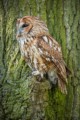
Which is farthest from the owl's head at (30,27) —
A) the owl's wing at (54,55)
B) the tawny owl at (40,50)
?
the owl's wing at (54,55)

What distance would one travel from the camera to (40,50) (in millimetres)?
6699

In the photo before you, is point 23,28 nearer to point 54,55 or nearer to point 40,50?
point 40,50

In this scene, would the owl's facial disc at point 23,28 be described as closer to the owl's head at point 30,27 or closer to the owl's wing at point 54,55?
the owl's head at point 30,27

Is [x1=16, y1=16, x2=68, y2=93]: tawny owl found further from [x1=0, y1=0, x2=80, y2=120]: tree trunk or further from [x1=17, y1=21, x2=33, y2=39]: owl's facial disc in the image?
[x1=0, y1=0, x2=80, y2=120]: tree trunk

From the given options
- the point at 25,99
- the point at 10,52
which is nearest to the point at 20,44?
the point at 10,52

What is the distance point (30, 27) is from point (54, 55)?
1.64ft

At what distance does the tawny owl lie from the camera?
6695 millimetres

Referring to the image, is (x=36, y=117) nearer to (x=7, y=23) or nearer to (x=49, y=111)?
(x=49, y=111)

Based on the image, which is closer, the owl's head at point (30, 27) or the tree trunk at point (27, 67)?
the tree trunk at point (27, 67)

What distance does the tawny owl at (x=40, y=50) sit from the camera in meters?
6.70

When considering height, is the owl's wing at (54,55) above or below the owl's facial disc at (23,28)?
below

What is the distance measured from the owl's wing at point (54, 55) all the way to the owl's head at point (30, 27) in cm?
14

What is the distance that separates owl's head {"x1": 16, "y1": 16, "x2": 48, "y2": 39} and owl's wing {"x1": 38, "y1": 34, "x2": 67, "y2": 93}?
14 cm

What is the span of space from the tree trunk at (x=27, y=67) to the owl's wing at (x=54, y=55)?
0.69 ft
